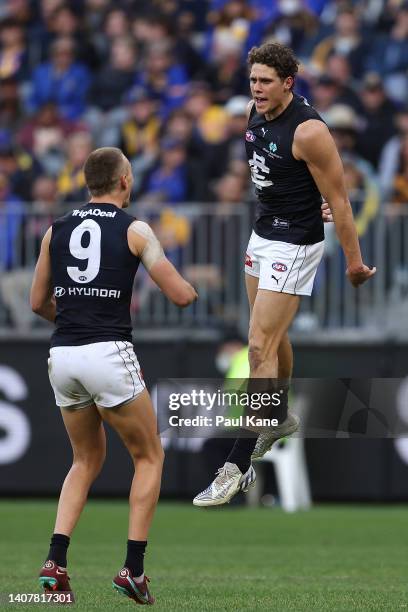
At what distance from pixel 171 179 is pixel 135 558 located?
9003mm

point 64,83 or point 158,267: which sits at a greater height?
point 64,83

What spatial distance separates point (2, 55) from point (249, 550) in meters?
10.8

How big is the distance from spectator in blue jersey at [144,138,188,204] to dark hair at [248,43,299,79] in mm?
7630

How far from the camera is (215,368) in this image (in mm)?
16969

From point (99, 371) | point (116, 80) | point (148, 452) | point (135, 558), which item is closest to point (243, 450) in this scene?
point (148, 452)

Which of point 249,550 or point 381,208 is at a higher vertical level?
point 381,208

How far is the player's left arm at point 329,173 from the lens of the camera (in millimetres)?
8828

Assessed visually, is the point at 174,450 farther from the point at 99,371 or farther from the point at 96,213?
the point at 96,213

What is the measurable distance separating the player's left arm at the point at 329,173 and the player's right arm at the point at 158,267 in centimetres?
125

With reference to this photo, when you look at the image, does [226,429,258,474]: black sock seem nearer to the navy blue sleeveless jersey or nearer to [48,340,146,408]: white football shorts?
[48,340,146,408]: white football shorts

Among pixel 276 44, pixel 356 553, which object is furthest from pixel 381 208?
pixel 276 44

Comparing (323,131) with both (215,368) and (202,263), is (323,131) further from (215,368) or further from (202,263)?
(215,368)

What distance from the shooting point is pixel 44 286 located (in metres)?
8.48

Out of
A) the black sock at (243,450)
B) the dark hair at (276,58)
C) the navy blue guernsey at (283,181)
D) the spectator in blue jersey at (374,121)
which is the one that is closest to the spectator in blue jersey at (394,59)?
the spectator in blue jersey at (374,121)
